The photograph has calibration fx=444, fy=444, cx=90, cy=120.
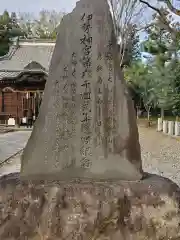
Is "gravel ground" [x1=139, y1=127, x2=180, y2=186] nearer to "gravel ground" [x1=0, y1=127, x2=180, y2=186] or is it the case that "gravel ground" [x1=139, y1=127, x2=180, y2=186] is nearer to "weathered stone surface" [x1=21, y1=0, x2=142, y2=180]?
"gravel ground" [x1=0, y1=127, x2=180, y2=186]

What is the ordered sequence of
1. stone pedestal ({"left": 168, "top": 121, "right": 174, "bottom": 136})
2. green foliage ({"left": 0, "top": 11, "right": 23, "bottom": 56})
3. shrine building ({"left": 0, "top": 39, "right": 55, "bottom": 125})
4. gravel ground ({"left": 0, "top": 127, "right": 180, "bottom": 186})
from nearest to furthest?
gravel ground ({"left": 0, "top": 127, "right": 180, "bottom": 186})
stone pedestal ({"left": 168, "top": 121, "right": 174, "bottom": 136})
shrine building ({"left": 0, "top": 39, "right": 55, "bottom": 125})
green foliage ({"left": 0, "top": 11, "right": 23, "bottom": 56})

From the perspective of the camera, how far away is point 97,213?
3.89m

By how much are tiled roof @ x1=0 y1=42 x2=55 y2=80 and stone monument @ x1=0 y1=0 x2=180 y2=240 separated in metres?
30.7

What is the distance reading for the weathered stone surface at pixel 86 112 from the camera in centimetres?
Result: 430

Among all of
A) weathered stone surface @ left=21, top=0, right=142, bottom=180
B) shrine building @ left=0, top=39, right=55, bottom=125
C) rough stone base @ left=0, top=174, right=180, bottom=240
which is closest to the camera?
rough stone base @ left=0, top=174, right=180, bottom=240

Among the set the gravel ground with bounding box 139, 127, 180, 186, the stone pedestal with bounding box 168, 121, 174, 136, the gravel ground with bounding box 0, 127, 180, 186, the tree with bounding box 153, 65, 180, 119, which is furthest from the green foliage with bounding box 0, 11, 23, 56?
the gravel ground with bounding box 0, 127, 180, 186

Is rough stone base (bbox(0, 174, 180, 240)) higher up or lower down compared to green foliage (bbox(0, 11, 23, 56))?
lower down

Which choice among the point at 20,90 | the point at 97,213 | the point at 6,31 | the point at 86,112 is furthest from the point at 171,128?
the point at 6,31

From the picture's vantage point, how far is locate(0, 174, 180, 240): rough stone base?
3.89 m

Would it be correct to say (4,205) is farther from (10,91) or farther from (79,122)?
(10,91)

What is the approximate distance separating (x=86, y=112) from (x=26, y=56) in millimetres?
33954

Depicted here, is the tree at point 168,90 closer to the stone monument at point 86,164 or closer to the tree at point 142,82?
the tree at point 142,82

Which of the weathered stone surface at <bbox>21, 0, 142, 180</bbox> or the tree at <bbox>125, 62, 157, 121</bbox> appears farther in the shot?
the tree at <bbox>125, 62, 157, 121</bbox>

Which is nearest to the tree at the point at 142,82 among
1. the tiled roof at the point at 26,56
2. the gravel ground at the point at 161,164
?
the tiled roof at the point at 26,56
